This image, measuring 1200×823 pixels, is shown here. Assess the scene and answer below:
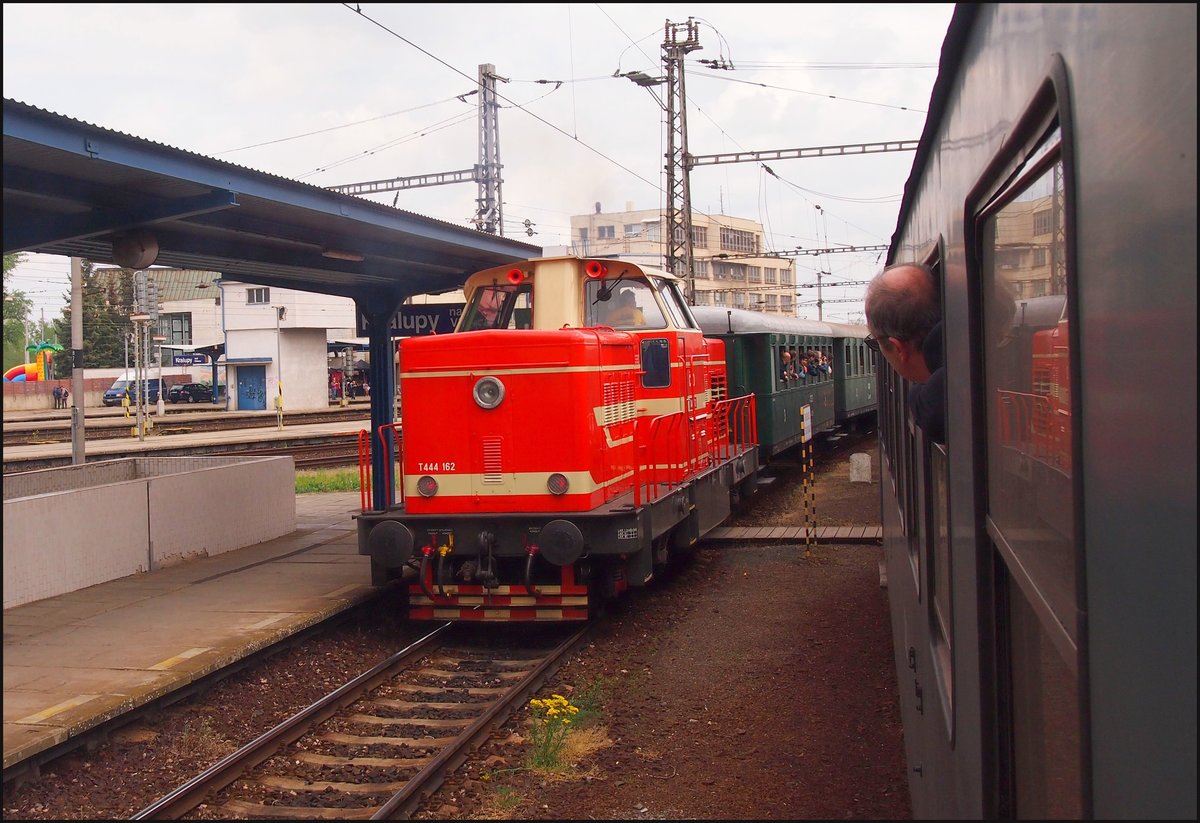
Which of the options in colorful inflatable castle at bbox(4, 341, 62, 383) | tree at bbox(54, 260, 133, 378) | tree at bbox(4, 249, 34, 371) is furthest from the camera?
tree at bbox(4, 249, 34, 371)

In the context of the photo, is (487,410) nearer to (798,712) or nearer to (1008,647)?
(798,712)

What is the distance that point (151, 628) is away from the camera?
8352 millimetres

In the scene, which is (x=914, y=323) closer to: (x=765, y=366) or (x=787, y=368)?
(x=765, y=366)

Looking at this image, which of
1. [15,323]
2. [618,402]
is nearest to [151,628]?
[618,402]

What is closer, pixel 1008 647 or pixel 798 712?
pixel 1008 647

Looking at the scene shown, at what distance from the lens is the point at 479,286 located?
32.6 ft

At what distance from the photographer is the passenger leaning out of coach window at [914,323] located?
2947 mm

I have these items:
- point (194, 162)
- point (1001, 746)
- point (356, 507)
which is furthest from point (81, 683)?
point (356, 507)

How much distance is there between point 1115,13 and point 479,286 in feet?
29.6

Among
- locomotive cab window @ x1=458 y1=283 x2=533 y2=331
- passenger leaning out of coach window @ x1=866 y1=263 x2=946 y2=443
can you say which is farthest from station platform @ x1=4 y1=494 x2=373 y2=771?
passenger leaning out of coach window @ x1=866 y1=263 x2=946 y2=443

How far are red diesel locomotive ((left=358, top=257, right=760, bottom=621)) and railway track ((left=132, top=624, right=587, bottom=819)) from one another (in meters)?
0.58

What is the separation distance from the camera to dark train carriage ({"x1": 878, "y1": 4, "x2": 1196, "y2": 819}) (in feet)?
3.19

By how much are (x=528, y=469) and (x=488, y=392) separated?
72 centimetres

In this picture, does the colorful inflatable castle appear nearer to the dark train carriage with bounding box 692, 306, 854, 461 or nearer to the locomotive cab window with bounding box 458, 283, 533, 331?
the dark train carriage with bounding box 692, 306, 854, 461
